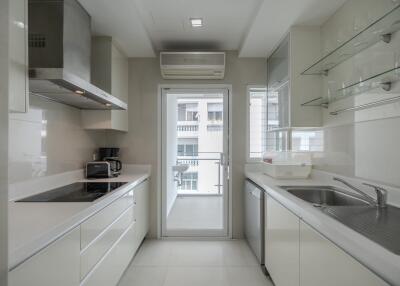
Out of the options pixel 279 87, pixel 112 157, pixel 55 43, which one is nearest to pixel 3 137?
pixel 55 43

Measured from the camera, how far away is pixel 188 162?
365cm

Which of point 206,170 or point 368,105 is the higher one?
point 368,105

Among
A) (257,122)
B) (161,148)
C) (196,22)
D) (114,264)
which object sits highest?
(196,22)

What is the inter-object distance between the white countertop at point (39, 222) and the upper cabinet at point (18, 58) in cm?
55

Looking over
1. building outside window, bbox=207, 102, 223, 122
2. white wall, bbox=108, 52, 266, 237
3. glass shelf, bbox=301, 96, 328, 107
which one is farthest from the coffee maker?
glass shelf, bbox=301, 96, 328, 107

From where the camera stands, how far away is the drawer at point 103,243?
147 cm

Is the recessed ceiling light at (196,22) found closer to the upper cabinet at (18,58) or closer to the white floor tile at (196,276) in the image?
the upper cabinet at (18,58)

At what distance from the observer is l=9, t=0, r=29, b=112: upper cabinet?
1204mm

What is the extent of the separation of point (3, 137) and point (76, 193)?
1318mm

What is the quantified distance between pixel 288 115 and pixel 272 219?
3.38 ft

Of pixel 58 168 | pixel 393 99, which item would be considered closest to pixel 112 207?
pixel 58 168

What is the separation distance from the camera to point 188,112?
3520 mm

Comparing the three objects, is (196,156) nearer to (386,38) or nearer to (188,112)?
(188,112)

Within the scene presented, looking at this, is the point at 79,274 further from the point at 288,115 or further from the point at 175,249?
the point at 288,115
